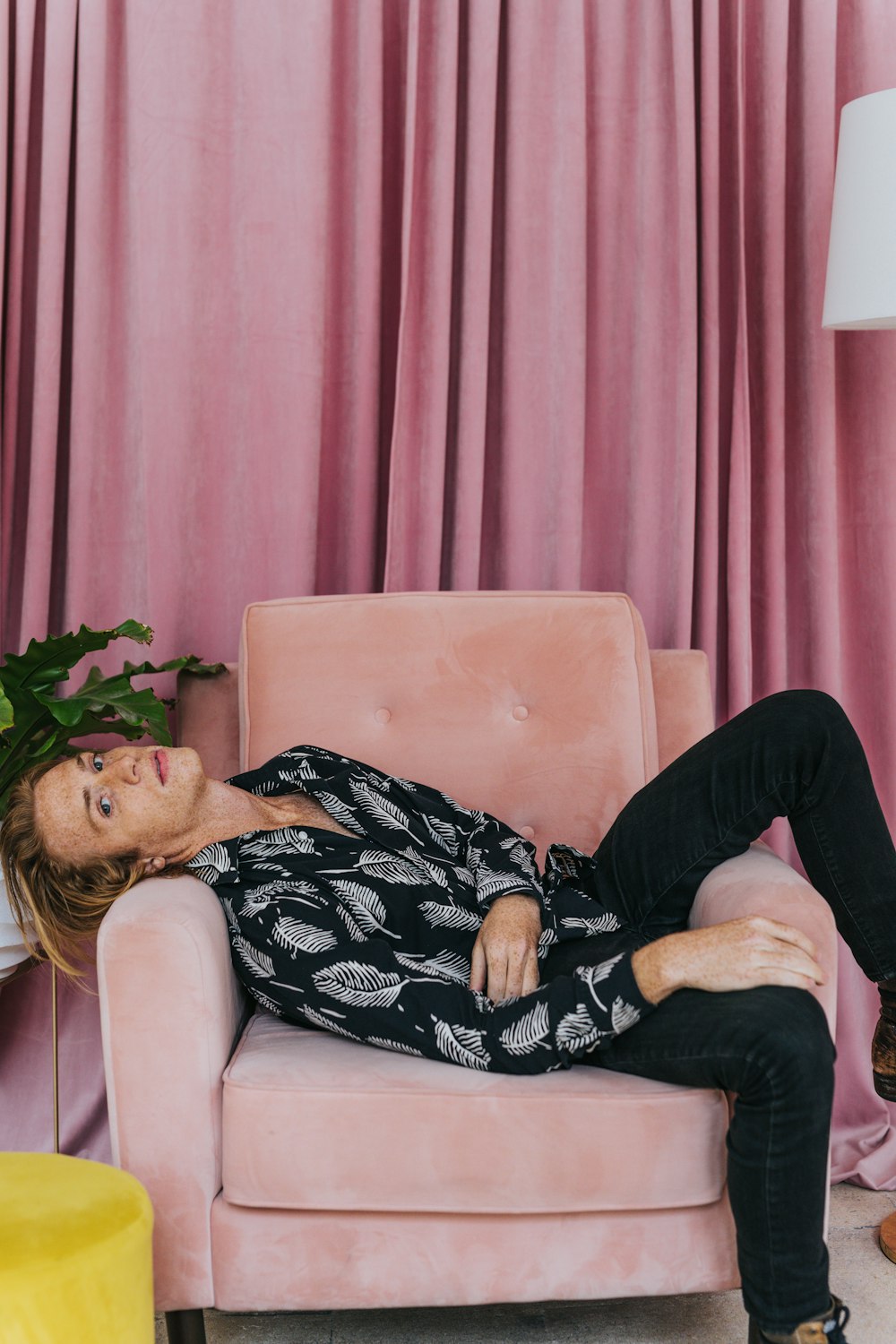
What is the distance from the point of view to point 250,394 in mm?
2053

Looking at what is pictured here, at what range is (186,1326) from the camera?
1296mm

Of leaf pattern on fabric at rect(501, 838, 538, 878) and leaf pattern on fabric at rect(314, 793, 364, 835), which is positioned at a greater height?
leaf pattern on fabric at rect(314, 793, 364, 835)

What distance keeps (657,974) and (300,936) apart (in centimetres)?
40

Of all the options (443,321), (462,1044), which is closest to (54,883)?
(462,1044)

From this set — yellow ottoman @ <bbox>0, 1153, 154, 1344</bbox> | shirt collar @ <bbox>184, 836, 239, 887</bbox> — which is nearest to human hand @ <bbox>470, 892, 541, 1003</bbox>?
shirt collar @ <bbox>184, 836, 239, 887</bbox>

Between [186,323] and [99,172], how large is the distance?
299 mm

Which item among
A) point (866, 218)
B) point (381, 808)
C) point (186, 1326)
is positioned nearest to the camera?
point (186, 1326)

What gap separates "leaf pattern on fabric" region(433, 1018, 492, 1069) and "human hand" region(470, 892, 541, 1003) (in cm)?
8

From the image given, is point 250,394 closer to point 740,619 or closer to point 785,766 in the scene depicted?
point 740,619

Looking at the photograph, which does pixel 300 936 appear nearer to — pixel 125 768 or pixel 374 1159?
pixel 374 1159

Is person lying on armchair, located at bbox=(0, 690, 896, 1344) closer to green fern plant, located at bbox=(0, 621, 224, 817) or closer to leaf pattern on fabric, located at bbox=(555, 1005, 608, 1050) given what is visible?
leaf pattern on fabric, located at bbox=(555, 1005, 608, 1050)

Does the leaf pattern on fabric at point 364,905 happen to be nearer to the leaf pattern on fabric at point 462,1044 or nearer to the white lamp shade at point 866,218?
the leaf pattern on fabric at point 462,1044

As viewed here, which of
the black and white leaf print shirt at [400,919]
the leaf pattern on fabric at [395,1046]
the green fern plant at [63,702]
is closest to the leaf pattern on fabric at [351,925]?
the black and white leaf print shirt at [400,919]

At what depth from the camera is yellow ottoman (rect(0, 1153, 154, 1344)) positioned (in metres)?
1.02
